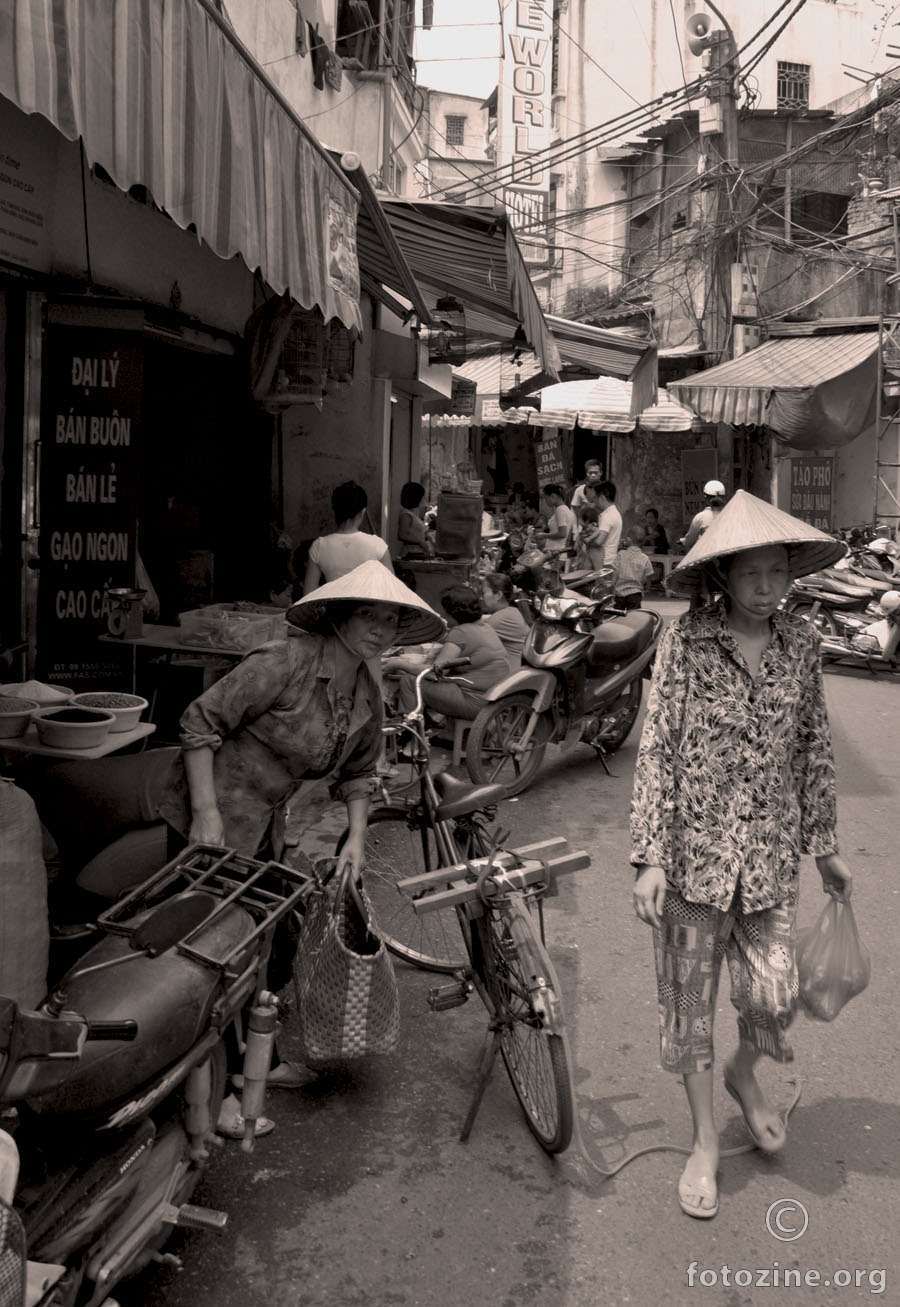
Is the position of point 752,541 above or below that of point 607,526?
below

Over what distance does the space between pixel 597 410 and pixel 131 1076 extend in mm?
19268

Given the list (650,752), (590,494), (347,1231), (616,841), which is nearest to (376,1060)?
(347,1231)

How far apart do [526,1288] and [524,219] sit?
27.0 metres

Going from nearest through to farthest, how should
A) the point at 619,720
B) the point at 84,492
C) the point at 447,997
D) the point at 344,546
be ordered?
the point at 447,997, the point at 84,492, the point at 344,546, the point at 619,720

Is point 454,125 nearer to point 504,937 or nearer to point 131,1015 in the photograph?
point 504,937

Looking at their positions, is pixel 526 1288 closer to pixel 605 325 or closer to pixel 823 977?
pixel 823 977

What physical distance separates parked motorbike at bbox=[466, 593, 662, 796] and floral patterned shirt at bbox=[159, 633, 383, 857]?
3.54m

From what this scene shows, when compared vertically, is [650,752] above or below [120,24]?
below

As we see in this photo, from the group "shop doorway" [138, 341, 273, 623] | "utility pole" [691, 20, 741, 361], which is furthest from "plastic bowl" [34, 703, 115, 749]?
"utility pole" [691, 20, 741, 361]

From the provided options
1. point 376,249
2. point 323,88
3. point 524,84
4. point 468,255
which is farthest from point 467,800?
point 524,84

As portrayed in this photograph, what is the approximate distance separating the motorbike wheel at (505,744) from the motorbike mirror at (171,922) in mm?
4624

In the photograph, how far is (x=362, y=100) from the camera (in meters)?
14.8

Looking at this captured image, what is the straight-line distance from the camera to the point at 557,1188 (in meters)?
3.19

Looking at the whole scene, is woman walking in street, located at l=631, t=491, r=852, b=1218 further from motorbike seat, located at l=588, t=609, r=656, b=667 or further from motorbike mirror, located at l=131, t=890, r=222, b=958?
motorbike seat, located at l=588, t=609, r=656, b=667
